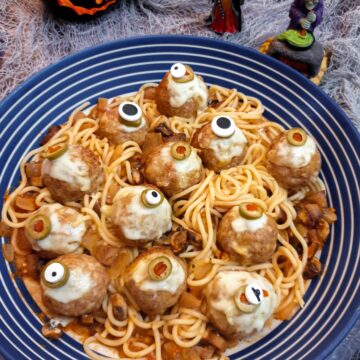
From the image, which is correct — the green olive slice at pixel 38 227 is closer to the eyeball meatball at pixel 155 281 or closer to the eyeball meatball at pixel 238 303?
the eyeball meatball at pixel 155 281

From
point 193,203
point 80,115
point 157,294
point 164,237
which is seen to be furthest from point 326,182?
point 80,115

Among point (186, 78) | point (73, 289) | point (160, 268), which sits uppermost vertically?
point (186, 78)

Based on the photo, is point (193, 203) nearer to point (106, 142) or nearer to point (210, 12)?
point (106, 142)

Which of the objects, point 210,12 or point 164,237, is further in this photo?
point 210,12

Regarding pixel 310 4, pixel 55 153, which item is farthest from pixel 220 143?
pixel 310 4

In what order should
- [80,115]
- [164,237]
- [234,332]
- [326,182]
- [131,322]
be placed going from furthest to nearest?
[80,115] → [326,182] → [164,237] → [131,322] → [234,332]

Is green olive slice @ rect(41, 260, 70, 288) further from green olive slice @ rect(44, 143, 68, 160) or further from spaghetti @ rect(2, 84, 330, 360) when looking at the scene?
green olive slice @ rect(44, 143, 68, 160)

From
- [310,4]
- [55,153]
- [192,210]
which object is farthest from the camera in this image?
[310,4]

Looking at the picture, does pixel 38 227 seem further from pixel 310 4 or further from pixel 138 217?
pixel 310 4
